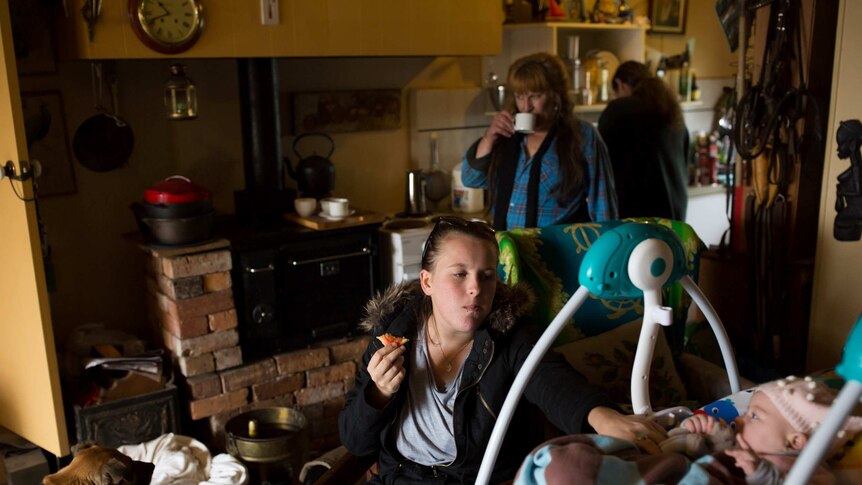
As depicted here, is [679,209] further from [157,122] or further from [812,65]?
[157,122]

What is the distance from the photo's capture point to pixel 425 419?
180 cm

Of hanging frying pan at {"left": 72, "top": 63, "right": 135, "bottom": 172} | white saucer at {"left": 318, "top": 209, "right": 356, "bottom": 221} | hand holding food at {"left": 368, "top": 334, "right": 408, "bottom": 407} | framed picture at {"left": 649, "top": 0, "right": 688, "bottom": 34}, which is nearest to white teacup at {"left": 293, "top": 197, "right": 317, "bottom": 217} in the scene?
white saucer at {"left": 318, "top": 209, "right": 356, "bottom": 221}

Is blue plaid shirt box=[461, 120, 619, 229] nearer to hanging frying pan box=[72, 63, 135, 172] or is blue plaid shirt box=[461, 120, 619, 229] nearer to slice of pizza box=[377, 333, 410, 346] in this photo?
slice of pizza box=[377, 333, 410, 346]

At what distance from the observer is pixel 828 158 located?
2.55 m

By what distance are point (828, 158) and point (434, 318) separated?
5.00 feet

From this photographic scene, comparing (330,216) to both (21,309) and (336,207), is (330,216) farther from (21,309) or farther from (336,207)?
(21,309)

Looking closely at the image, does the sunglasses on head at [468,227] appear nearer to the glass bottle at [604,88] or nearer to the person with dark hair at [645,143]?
the person with dark hair at [645,143]

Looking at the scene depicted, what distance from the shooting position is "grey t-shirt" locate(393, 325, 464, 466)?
A: 1776mm

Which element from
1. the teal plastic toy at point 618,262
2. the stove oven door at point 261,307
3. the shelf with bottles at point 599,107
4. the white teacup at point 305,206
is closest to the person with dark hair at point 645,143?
the shelf with bottles at point 599,107

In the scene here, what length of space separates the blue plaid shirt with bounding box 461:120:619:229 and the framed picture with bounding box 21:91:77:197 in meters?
1.69

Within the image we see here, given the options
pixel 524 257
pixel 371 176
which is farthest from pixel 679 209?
pixel 524 257

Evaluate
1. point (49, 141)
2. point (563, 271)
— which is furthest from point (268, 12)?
point (563, 271)

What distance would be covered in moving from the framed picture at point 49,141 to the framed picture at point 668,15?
3381mm

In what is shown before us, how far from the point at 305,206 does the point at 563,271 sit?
4.30 ft
